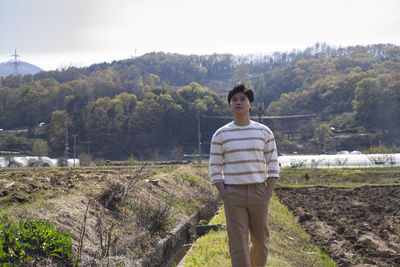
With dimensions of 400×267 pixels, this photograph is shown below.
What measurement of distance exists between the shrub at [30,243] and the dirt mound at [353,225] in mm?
5141

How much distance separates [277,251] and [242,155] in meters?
3.42

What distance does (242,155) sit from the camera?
14.7ft

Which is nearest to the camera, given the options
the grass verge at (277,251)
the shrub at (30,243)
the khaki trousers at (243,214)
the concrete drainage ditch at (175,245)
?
the khaki trousers at (243,214)

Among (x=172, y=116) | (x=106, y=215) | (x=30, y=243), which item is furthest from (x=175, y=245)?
(x=172, y=116)

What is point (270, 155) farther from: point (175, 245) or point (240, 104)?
point (175, 245)

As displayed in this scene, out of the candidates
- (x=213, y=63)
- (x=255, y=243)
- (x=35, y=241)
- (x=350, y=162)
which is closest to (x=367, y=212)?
(x=255, y=243)

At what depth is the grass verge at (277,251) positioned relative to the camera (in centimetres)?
629

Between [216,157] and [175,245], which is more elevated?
[216,157]

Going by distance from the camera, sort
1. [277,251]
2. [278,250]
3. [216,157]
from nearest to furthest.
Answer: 1. [216,157]
2. [277,251]
3. [278,250]

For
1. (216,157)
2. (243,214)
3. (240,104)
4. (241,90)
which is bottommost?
(243,214)

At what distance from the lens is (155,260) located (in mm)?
8172

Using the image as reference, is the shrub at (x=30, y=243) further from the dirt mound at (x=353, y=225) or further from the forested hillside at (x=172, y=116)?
the forested hillside at (x=172, y=116)

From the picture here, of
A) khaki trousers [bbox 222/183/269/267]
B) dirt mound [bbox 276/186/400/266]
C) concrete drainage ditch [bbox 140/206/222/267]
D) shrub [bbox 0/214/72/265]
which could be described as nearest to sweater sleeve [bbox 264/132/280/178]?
khaki trousers [bbox 222/183/269/267]

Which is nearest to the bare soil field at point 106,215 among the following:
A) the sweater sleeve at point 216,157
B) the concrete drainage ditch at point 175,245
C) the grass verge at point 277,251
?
the concrete drainage ditch at point 175,245
